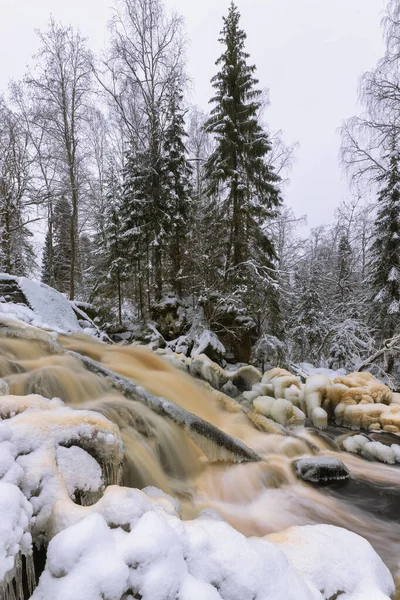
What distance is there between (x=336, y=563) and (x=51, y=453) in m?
1.63

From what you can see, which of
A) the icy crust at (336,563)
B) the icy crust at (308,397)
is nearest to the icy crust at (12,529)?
the icy crust at (336,563)

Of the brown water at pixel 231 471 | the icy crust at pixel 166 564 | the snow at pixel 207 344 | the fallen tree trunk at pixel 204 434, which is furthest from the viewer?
the snow at pixel 207 344

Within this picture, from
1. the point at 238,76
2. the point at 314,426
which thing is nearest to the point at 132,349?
the point at 314,426

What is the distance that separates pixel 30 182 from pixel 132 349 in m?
11.0

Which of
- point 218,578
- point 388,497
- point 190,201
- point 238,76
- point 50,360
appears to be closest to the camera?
point 218,578

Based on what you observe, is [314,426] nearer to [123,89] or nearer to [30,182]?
→ [30,182]

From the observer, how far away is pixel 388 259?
13.1 meters

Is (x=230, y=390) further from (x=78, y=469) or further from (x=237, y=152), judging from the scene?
(x=237, y=152)

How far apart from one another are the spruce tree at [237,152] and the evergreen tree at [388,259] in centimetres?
515

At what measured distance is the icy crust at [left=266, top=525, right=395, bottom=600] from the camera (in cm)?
157

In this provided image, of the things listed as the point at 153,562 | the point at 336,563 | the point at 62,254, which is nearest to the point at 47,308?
the point at 153,562

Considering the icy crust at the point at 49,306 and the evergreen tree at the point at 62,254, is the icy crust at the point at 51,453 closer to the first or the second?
the icy crust at the point at 49,306

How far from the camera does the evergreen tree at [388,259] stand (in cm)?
1262

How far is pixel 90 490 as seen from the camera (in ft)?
5.74
